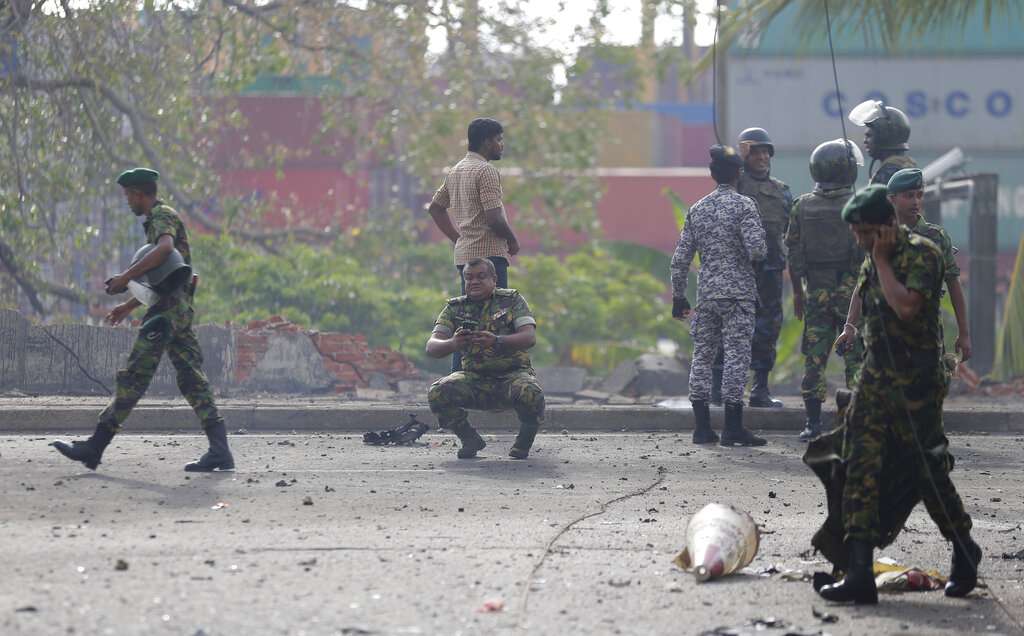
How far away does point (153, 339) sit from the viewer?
8133 millimetres

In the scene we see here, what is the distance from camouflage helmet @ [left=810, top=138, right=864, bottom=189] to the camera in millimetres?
9586

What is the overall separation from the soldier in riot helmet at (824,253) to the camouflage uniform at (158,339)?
3633 millimetres

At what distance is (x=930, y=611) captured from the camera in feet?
17.9

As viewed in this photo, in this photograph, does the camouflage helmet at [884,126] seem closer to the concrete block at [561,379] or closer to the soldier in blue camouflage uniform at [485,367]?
the soldier in blue camouflage uniform at [485,367]

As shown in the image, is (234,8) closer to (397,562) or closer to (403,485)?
(403,485)

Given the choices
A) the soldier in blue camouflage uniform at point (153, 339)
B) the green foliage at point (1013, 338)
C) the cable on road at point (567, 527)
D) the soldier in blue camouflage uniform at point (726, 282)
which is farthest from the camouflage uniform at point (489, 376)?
the green foliage at point (1013, 338)

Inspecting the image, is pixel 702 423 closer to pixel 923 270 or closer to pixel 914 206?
pixel 914 206

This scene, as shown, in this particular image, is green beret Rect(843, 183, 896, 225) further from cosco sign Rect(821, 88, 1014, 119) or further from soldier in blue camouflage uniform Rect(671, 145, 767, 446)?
cosco sign Rect(821, 88, 1014, 119)

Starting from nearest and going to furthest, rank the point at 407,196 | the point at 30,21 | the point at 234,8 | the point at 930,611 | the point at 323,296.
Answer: the point at 930,611
the point at 30,21
the point at 323,296
the point at 234,8
the point at 407,196

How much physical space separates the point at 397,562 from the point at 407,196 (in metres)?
30.1

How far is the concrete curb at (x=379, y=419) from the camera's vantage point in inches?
414

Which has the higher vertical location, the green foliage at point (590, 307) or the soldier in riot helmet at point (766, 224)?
the soldier in riot helmet at point (766, 224)

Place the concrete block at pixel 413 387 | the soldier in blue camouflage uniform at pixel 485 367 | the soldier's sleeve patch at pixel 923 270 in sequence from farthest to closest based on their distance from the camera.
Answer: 1. the concrete block at pixel 413 387
2. the soldier in blue camouflage uniform at pixel 485 367
3. the soldier's sleeve patch at pixel 923 270

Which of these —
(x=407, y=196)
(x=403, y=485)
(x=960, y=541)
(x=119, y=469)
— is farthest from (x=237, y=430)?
(x=407, y=196)
